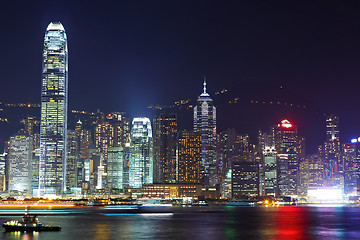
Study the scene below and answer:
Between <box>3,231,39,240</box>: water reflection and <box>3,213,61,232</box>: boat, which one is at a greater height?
<box>3,213,61,232</box>: boat

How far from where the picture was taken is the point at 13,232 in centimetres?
10762

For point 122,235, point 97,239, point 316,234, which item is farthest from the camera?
point 316,234

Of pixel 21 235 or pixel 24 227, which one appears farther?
pixel 24 227

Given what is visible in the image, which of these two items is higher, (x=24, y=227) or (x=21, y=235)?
(x=24, y=227)

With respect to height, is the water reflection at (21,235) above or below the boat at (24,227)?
below

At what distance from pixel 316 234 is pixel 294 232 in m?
4.98

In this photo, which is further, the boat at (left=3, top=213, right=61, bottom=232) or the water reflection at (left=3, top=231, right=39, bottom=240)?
the boat at (left=3, top=213, right=61, bottom=232)

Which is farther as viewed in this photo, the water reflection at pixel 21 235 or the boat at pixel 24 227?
the boat at pixel 24 227

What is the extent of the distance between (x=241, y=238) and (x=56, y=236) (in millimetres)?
31876

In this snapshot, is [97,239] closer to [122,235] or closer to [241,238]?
[122,235]

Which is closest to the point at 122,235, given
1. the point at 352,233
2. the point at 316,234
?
the point at 316,234

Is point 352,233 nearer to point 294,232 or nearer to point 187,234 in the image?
point 294,232

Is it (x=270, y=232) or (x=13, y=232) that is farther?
(x=270, y=232)

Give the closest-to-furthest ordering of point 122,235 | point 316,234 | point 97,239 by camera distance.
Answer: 1. point 97,239
2. point 122,235
3. point 316,234
